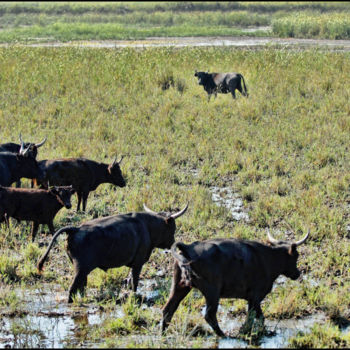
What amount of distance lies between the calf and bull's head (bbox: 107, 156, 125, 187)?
1.86 metres

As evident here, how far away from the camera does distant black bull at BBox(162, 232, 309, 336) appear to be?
668 cm

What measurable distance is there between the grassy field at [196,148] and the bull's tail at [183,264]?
48 centimetres

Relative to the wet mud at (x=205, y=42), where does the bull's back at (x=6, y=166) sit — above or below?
above

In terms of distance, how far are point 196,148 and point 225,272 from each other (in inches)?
288

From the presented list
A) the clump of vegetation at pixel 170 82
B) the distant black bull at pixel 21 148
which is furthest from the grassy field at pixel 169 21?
the distant black bull at pixel 21 148

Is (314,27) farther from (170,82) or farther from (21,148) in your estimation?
(21,148)

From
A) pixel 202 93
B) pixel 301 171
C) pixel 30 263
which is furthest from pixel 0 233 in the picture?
pixel 202 93

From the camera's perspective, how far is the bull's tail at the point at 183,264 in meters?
6.64

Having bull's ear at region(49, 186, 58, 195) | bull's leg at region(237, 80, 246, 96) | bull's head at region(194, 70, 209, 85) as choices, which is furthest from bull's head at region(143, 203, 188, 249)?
bull's head at region(194, 70, 209, 85)

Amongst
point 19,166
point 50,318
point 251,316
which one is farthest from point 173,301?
point 19,166

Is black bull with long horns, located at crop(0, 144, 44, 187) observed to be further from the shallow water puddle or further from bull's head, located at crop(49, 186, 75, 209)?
the shallow water puddle

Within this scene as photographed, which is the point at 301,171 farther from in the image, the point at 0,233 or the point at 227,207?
the point at 0,233

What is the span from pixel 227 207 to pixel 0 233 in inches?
135

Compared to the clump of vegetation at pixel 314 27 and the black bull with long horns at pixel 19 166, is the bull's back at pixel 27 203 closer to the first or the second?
the black bull with long horns at pixel 19 166
